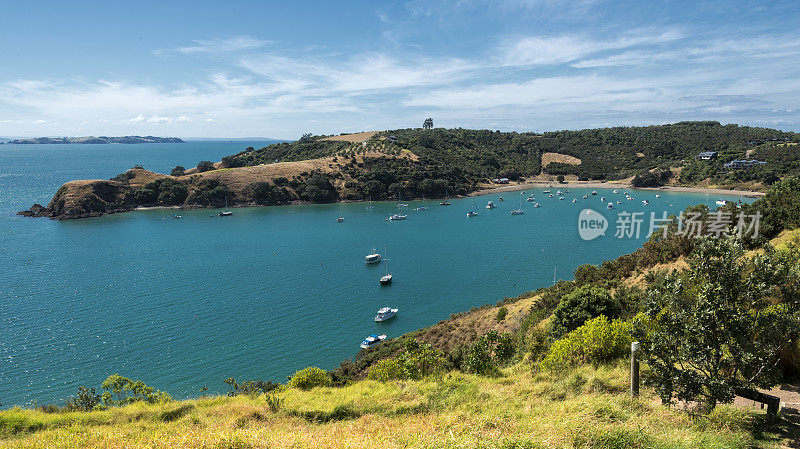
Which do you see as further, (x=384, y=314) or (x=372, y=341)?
(x=384, y=314)

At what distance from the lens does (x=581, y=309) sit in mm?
22172

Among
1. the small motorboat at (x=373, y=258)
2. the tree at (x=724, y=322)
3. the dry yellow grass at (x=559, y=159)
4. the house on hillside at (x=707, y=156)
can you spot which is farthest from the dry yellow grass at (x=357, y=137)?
the tree at (x=724, y=322)

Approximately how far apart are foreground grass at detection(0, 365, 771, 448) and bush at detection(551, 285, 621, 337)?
8272mm

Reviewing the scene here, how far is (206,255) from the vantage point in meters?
57.0

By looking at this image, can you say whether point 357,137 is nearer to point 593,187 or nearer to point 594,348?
point 593,187

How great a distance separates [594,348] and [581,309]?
7878mm

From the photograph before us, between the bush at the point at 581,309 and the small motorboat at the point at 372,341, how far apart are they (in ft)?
48.0

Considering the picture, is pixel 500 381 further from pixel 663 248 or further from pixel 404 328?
pixel 663 248

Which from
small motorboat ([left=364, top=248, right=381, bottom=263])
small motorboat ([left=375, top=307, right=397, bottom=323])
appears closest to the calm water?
small motorboat ([left=375, top=307, right=397, bottom=323])

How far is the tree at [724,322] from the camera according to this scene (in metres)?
7.93

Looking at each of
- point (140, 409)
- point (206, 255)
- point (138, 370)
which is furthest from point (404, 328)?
point (206, 255)

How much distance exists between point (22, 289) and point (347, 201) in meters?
70.5

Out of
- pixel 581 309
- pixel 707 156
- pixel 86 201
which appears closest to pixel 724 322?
pixel 581 309

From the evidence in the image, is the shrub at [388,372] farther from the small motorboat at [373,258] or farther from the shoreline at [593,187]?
the shoreline at [593,187]
